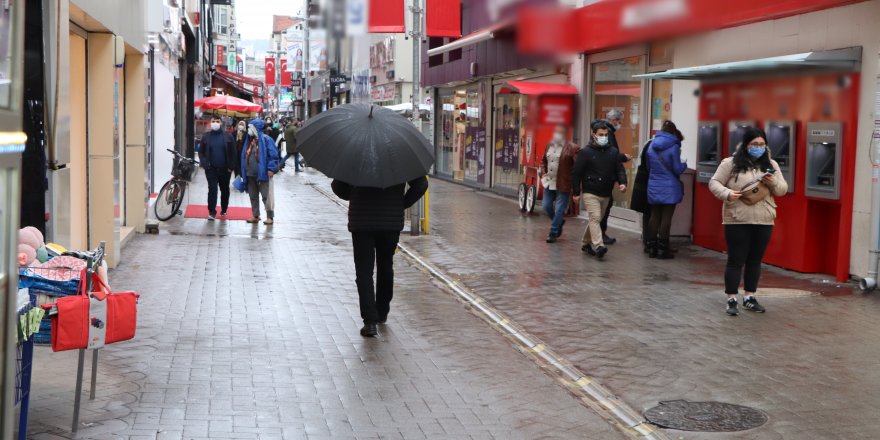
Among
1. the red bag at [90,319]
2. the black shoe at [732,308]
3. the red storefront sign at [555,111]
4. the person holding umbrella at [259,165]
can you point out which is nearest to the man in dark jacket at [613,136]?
the black shoe at [732,308]

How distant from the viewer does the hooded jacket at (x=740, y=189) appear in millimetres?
9188

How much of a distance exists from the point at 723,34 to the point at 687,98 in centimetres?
35

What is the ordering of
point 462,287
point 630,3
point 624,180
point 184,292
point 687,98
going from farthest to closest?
point 624,180 < point 462,287 < point 184,292 < point 687,98 < point 630,3

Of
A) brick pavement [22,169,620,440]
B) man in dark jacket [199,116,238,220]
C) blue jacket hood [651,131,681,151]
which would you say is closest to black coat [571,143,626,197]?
blue jacket hood [651,131,681,151]

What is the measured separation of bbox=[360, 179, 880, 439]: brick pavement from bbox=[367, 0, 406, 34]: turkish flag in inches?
137

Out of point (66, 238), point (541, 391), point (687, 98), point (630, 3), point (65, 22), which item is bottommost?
point (541, 391)

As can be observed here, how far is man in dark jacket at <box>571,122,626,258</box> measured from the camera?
13.5m

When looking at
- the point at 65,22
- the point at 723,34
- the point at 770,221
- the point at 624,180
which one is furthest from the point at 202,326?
the point at 723,34

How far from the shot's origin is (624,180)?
535 inches

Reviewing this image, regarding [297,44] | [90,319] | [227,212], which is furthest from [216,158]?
[297,44]

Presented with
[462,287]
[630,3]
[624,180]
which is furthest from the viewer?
[624,180]

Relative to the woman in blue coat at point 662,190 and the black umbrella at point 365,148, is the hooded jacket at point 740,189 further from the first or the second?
the woman in blue coat at point 662,190

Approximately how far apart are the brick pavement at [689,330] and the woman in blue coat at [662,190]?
0.33m

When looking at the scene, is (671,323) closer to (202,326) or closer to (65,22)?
(202,326)
